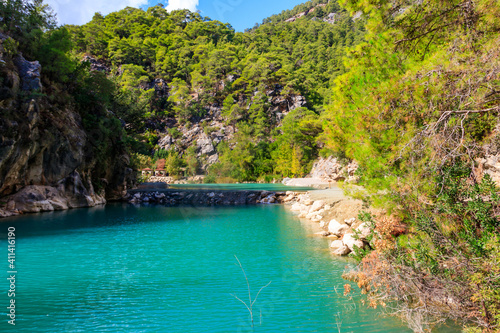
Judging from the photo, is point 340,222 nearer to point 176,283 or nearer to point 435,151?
point 176,283

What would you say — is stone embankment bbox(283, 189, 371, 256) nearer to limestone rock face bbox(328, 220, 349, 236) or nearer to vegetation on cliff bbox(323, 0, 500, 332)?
limestone rock face bbox(328, 220, 349, 236)

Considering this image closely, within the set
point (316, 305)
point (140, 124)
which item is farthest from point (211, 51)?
point (316, 305)

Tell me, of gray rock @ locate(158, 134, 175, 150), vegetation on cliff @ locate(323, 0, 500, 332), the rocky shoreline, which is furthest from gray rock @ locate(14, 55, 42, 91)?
gray rock @ locate(158, 134, 175, 150)

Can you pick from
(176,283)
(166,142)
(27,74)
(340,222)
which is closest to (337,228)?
(340,222)

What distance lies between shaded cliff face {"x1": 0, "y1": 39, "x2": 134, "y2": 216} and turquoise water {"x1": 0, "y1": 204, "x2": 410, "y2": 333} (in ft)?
18.5

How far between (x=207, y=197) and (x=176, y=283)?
1897 cm

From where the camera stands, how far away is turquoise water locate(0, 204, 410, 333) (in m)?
4.43

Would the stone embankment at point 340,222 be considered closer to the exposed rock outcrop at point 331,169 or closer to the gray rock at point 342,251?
the gray rock at point 342,251

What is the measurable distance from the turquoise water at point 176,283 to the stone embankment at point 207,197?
12083mm

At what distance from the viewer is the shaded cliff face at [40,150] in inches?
578

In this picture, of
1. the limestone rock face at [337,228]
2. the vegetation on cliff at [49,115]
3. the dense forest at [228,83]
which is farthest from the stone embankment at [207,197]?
the dense forest at [228,83]

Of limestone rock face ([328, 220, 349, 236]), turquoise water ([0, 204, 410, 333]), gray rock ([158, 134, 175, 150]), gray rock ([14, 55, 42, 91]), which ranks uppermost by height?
gray rock ([158, 134, 175, 150])

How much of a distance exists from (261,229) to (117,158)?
59.2ft

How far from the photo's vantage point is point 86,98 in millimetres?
21969
